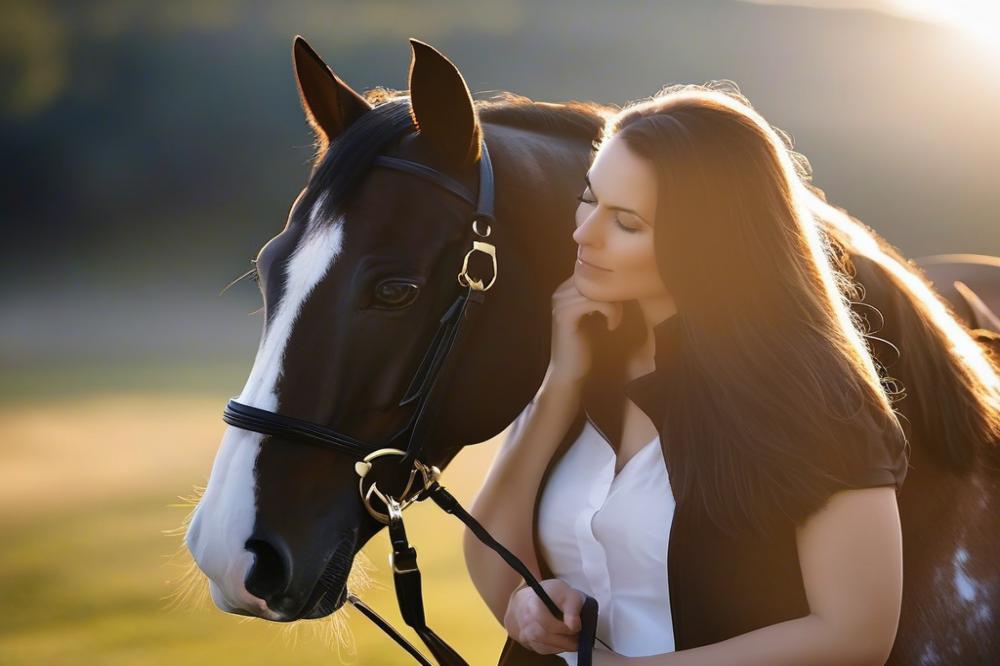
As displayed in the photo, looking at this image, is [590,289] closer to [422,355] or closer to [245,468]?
[422,355]

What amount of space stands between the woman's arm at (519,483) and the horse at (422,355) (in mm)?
45

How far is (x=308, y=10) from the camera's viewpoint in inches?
851

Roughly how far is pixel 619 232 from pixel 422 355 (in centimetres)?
37

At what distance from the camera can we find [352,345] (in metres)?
1.43

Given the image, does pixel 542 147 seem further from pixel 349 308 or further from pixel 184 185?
pixel 184 185

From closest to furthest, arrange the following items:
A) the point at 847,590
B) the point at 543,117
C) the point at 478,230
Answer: the point at 847,590 → the point at 478,230 → the point at 543,117

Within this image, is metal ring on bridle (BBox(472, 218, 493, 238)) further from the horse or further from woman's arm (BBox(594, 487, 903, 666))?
woman's arm (BBox(594, 487, 903, 666))

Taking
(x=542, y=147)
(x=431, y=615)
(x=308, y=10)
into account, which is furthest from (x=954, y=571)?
(x=308, y=10)

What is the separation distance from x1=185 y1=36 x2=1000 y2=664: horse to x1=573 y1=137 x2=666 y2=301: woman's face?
18 cm

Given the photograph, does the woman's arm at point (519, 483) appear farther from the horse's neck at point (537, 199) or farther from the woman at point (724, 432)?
the horse's neck at point (537, 199)

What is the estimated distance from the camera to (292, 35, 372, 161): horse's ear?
170 centimetres

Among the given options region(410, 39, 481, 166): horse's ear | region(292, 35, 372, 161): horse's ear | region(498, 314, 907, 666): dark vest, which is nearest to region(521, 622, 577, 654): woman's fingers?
Answer: region(498, 314, 907, 666): dark vest

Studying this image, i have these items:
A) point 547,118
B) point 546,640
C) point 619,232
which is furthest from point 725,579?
point 547,118

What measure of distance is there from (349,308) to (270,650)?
142 inches
